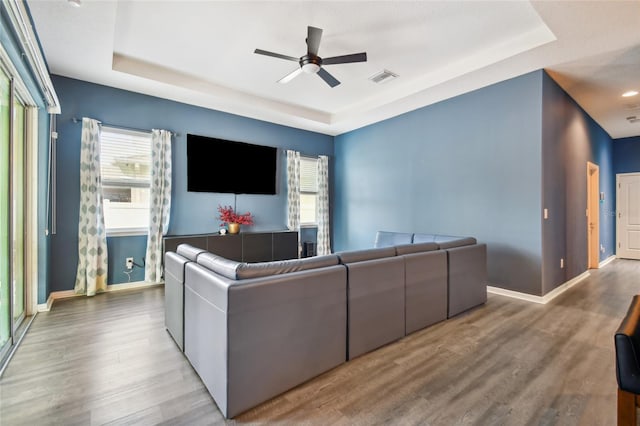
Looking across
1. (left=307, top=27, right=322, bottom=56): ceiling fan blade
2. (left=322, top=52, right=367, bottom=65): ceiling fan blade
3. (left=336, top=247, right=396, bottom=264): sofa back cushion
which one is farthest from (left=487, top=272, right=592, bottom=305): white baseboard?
(left=307, top=27, right=322, bottom=56): ceiling fan blade

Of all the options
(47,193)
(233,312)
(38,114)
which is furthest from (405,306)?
(38,114)

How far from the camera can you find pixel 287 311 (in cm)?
181

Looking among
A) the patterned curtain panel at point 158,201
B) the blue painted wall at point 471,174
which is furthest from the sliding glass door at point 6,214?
the blue painted wall at point 471,174

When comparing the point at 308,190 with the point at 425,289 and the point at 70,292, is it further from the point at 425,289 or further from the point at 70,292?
the point at 70,292

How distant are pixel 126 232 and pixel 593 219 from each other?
325 inches

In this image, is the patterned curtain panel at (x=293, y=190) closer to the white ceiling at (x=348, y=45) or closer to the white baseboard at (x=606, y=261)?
the white ceiling at (x=348, y=45)

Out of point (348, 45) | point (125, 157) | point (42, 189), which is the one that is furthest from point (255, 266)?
point (125, 157)

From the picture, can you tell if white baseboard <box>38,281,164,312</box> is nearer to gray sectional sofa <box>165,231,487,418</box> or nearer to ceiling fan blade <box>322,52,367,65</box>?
gray sectional sofa <box>165,231,487,418</box>

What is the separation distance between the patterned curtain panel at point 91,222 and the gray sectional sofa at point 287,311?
2.00 meters

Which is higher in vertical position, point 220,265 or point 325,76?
point 325,76

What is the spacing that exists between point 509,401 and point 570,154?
423 centimetres

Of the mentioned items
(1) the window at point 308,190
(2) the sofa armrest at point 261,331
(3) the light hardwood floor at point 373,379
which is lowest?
(3) the light hardwood floor at point 373,379

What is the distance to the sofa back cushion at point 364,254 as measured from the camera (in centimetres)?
225

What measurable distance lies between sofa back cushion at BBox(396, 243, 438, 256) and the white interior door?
688 centimetres
